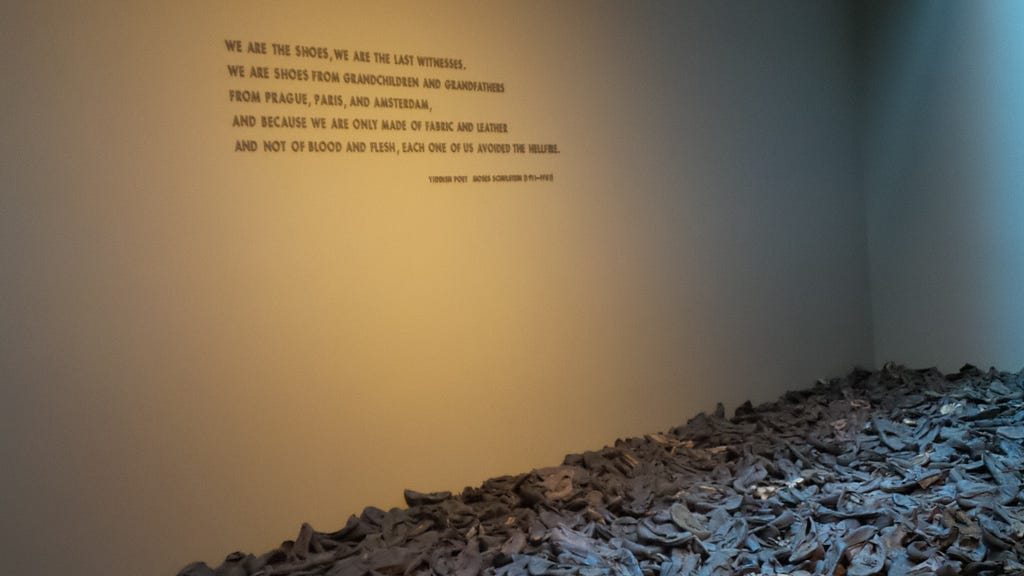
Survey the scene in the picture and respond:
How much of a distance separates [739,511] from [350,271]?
2006 millimetres

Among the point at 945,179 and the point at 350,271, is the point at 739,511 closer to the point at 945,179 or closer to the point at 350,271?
the point at 350,271

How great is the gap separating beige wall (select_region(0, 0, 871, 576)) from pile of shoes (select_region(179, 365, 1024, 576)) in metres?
0.22

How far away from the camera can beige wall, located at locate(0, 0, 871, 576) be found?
3.05 meters

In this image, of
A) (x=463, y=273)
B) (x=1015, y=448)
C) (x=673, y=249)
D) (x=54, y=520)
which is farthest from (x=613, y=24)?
(x=54, y=520)

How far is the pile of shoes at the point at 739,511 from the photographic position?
315 centimetres

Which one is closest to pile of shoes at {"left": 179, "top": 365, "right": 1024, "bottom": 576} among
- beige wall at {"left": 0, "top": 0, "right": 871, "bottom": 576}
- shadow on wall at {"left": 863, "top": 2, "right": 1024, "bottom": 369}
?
beige wall at {"left": 0, "top": 0, "right": 871, "bottom": 576}

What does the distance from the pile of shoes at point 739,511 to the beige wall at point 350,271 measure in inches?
8.7

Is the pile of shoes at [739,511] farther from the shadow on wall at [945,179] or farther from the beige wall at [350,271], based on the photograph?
the shadow on wall at [945,179]

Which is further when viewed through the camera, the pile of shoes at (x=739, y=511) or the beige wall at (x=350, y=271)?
the pile of shoes at (x=739, y=511)

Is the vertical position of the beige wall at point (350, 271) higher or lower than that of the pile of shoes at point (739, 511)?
higher

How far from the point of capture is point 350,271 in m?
3.66

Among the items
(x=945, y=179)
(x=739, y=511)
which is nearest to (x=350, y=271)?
(x=739, y=511)

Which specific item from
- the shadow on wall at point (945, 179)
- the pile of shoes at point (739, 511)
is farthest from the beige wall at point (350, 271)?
the shadow on wall at point (945, 179)

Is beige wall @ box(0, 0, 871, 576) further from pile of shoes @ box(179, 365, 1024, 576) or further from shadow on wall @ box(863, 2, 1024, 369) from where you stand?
shadow on wall @ box(863, 2, 1024, 369)
